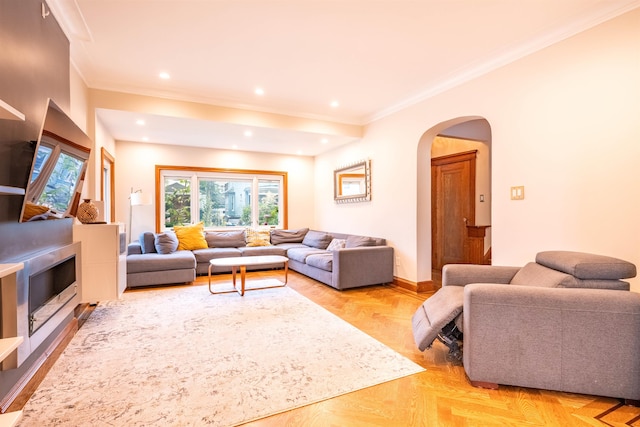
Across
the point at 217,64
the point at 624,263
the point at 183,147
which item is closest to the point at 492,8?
the point at 624,263

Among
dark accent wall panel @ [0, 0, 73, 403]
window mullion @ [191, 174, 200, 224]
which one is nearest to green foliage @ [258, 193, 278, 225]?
window mullion @ [191, 174, 200, 224]

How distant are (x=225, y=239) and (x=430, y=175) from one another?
3924 mm

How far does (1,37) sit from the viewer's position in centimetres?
168

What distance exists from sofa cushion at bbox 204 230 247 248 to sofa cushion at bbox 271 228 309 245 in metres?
0.65

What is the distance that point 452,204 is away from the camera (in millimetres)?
5680

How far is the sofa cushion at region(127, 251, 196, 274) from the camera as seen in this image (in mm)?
4477

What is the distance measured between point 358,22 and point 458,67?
1.51m

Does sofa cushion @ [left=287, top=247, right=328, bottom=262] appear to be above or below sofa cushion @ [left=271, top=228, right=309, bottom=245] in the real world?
below

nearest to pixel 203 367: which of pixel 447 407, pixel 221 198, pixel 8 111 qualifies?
pixel 447 407

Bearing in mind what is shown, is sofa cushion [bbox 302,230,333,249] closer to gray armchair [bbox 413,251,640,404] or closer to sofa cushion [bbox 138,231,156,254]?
sofa cushion [bbox 138,231,156,254]

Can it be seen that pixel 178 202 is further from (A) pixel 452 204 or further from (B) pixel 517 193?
(B) pixel 517 193

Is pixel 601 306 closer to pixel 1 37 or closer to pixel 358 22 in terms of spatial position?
pixel 358 22

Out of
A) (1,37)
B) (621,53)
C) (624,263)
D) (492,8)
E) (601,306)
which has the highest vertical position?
(492,8)

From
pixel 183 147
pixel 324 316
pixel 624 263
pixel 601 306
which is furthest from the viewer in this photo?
pixel 183 147
